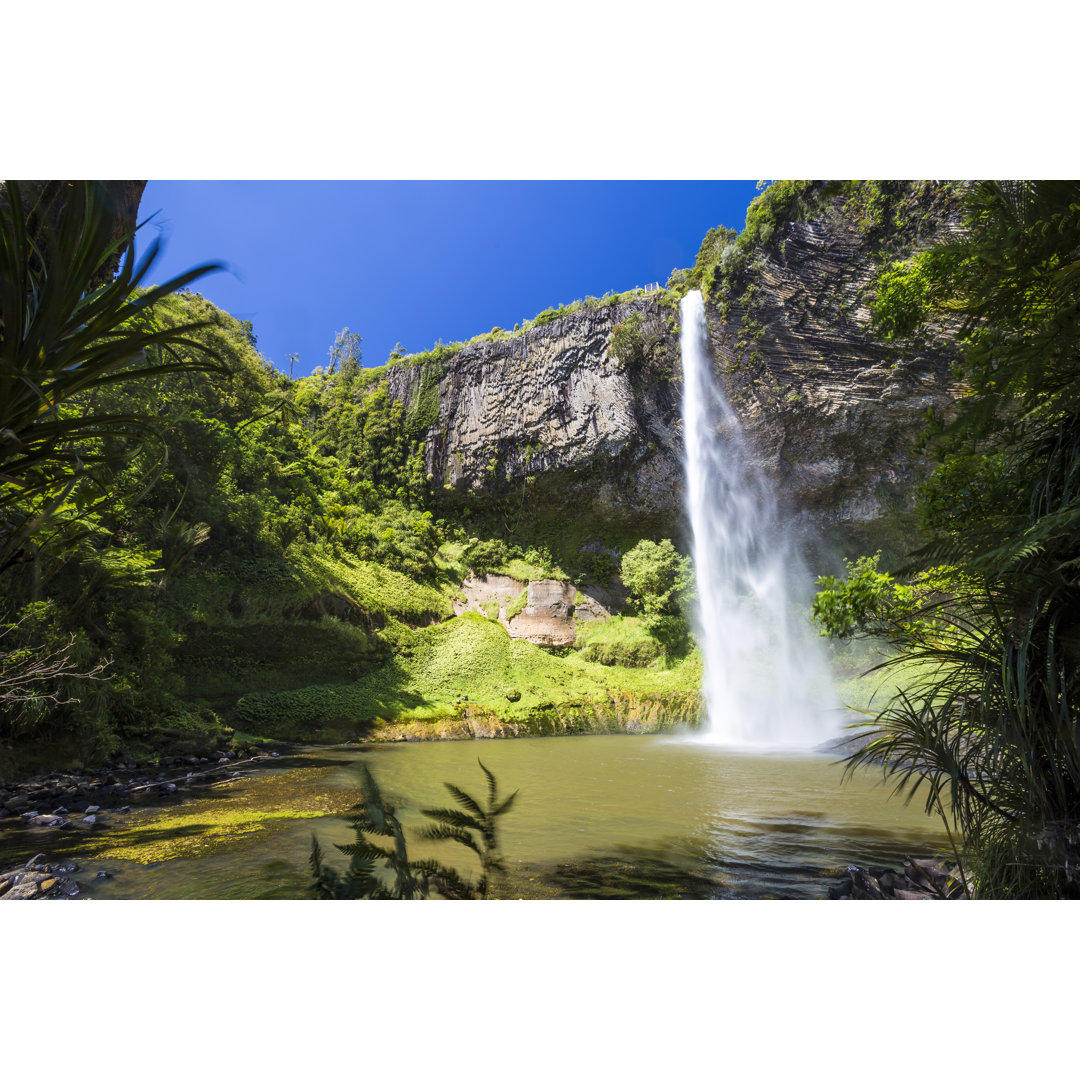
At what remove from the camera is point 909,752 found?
2.79 metres

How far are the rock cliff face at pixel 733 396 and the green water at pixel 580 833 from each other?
1014 cm

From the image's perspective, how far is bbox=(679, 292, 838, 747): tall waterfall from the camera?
15.5 m

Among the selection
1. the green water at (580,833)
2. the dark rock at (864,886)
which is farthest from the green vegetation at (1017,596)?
the green water at (580,833)

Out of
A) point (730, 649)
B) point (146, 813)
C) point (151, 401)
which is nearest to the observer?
point (146, 813)

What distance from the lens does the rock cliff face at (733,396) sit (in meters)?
14.6

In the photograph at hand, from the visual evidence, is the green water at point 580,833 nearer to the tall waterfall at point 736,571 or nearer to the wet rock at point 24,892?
the wet rock at point 24,892

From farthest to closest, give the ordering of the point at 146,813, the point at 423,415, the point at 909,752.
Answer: the point at 423,415
the point at 146,813
the point at 909,752

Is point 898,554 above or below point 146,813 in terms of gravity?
above

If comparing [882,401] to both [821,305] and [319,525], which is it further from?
[319,525]

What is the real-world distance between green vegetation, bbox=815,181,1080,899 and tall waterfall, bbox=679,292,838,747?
41.6 feet

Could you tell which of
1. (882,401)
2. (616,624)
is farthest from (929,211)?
(616,624)

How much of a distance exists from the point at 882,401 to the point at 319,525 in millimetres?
14822

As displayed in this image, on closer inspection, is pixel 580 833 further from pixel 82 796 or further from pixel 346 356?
pixel 346 356

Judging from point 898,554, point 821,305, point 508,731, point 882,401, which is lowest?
point 508,731
